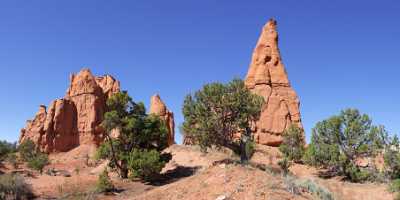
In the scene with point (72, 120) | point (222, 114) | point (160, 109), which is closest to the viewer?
point (222, 114)

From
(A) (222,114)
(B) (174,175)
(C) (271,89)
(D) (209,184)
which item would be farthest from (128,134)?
(C) (271,89)

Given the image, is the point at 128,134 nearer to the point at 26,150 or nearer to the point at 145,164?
the point at 145,164

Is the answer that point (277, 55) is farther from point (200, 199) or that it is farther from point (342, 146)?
point (200, 199)

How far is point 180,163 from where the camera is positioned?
33.9 meters

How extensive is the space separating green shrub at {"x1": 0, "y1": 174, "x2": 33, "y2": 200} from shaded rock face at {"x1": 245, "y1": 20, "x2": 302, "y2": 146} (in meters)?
31.3

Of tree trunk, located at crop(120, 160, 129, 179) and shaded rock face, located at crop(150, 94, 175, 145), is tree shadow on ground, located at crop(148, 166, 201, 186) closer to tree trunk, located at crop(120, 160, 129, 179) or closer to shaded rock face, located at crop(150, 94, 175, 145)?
tree trunk, located at crop(120, 160, 129, 179)

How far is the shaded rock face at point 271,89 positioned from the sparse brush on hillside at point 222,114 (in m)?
19.6

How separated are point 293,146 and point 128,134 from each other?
21.1 metres

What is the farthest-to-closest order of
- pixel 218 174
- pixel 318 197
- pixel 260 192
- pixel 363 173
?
pixel 363 173 < pixel 218 174 < pixel 318 197 < pixel 260 192

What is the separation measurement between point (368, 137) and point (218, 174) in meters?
18.5

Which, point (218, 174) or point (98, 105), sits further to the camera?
point (98, 105)

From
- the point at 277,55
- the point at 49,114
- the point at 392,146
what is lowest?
the point at 392,146

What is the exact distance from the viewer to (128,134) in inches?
1096

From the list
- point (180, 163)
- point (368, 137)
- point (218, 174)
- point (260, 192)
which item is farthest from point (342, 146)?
point (260, 192)
